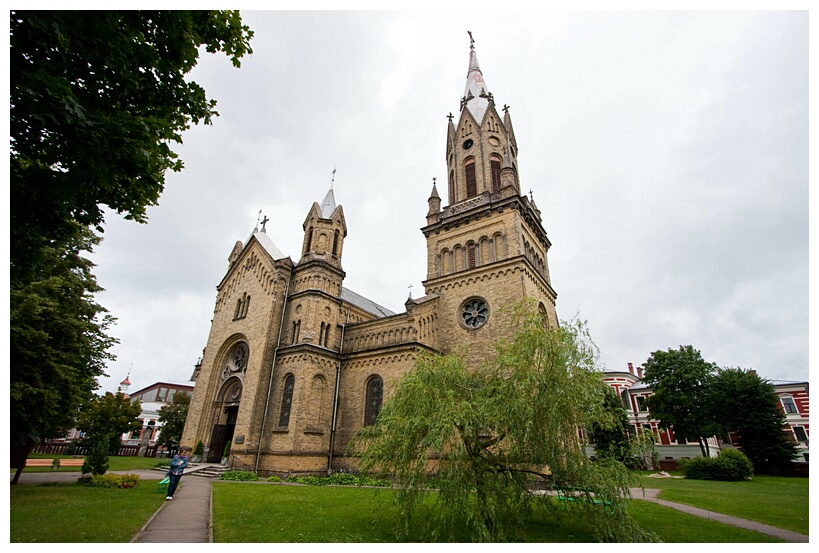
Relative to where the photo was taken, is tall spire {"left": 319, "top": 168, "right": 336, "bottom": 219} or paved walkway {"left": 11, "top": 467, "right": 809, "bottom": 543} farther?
tall spire {"left": 319, "top": 168, "right": 336, "bottom": 219}

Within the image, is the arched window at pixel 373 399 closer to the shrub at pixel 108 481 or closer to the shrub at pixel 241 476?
the shrub at pixel 241 476

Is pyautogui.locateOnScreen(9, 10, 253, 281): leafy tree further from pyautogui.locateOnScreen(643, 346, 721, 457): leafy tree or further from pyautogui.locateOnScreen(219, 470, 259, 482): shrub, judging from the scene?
pyautogui.locateOnScreen(643, 346, 721, 457): leafy tree

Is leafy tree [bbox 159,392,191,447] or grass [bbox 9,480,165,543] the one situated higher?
leafy tree [bbox 159,392,191,447]

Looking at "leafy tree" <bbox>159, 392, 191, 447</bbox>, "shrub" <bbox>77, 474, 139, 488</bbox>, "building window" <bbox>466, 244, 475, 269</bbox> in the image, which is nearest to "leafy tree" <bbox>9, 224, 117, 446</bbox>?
"shrub" <bbox>77, 474, 139, 488</bbox>

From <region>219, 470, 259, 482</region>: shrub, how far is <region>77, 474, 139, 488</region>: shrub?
4.86m

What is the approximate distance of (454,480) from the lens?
25.6ft

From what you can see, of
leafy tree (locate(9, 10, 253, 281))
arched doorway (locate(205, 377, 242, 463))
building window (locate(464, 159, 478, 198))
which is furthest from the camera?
building window (locate(464, 159, 478, 198))

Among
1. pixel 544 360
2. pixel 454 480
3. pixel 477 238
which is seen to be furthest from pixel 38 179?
pixel 477 238

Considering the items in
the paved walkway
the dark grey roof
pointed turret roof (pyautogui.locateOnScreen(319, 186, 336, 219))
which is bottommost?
the paved walkway

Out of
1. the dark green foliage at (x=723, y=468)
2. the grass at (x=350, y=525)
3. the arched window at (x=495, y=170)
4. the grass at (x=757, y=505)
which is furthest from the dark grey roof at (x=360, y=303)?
the dark green foliage at (x=723, y=468)

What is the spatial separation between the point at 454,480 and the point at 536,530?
312cm

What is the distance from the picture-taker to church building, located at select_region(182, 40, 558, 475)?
22.0m

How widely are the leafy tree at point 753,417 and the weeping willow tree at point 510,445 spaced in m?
33.0

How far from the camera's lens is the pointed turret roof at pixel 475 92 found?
106 feet
